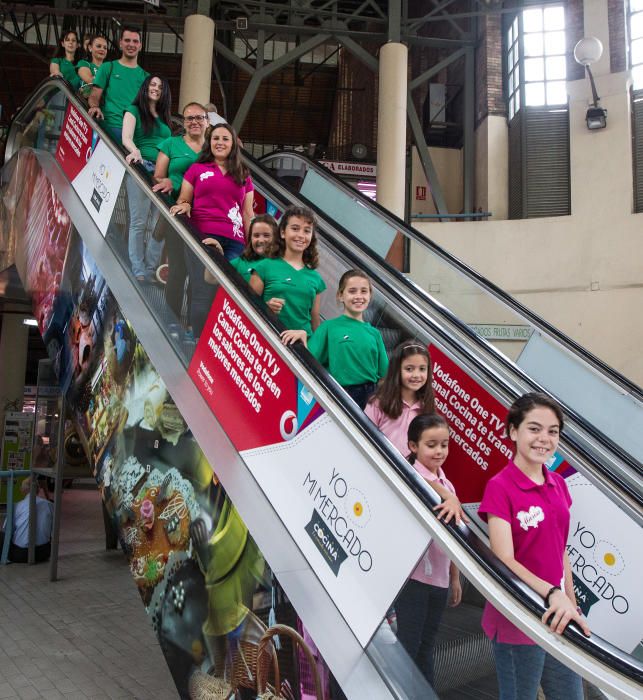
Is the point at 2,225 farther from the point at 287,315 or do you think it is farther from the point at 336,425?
the point at 336,425

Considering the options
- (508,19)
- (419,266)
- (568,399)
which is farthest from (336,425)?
(508,19)

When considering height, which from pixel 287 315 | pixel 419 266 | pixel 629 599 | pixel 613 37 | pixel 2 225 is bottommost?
pixel 629 599

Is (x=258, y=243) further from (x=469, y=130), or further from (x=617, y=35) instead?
(x=469, y=130)

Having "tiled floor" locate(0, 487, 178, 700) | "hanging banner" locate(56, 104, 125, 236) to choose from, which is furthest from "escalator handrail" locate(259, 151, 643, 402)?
"tiled floor" locate(0, 487, 178, 700)

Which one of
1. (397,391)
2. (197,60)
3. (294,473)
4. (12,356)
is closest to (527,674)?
(294,473)

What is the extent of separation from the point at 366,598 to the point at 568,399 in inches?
117

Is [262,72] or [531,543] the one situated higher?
[262,72]

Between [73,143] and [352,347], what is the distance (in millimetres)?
3887

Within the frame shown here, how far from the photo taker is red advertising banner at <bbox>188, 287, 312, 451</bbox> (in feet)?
9.39

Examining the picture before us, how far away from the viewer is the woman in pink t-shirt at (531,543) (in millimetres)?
1710

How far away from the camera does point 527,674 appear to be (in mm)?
1740

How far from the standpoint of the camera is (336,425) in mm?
2484

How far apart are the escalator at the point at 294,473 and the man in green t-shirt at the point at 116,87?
0.82 m

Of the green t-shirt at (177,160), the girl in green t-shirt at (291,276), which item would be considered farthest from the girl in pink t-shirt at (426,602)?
the green t-shirt at (177,160)
